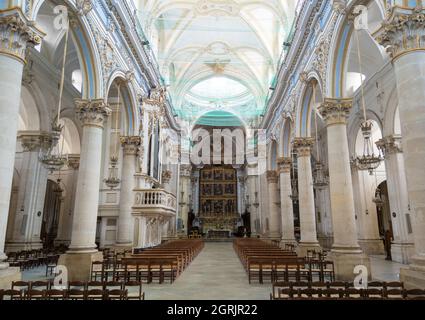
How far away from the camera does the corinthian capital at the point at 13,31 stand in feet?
21.9

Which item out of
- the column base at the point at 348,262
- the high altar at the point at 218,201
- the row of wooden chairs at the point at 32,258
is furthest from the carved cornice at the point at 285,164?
the high altar at the point at 218,201

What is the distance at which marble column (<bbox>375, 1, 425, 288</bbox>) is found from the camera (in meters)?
6.34

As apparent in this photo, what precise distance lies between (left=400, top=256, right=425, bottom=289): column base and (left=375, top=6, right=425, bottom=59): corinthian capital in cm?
451

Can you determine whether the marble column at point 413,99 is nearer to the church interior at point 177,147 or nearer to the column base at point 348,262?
the church interior at point 177,147

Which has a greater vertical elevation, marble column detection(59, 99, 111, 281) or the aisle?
marble column detection(59, 99, 111, 281)

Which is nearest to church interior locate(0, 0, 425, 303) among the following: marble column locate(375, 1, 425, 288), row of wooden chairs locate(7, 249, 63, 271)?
marble column locate(375, 1, 425, 288)

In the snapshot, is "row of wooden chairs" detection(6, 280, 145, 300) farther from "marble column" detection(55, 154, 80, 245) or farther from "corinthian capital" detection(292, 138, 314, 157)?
"marble column" detection(55, 154, 80, 245)

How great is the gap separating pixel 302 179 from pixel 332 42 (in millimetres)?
6940

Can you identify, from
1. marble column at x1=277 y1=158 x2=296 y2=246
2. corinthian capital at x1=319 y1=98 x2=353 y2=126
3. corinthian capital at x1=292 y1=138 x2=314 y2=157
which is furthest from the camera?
marble column at x1=277 y1=158 x2=296 y2=246

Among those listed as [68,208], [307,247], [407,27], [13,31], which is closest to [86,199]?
[13,31]

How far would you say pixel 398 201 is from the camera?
14758mm

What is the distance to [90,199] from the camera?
34.6 ft
